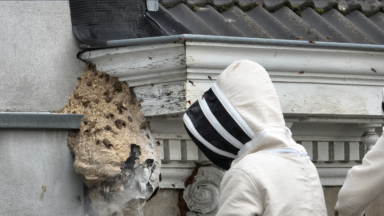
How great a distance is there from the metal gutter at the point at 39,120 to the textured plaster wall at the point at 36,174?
3 cm

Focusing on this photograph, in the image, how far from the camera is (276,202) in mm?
1508

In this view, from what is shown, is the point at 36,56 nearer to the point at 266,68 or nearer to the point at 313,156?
the point at 266,68

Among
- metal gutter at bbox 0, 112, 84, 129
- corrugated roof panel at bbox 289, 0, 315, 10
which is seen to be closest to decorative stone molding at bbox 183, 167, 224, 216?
metal gutter at bbox 0, 112, 84, 129

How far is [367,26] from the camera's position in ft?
8.96

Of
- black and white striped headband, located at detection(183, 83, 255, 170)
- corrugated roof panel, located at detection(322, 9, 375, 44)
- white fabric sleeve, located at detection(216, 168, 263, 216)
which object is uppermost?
corrugated roof panel, located at detection(322, 9, 375, 44)

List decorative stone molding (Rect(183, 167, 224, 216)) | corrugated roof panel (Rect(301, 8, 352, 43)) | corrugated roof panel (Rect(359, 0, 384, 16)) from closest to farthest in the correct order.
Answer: decorative stone molding (Rect(183, 167, 224, 216)) < corrugated roof panel (Rect(301, 8, 352, 43)) < corrugated roof panel (Rect(359, 0, 384, 16))

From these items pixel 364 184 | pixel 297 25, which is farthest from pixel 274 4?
pixel 364 184

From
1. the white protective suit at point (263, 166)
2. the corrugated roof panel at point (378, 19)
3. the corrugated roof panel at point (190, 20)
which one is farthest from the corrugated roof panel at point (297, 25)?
the white protective suit at point (263, 166)

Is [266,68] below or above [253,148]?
above

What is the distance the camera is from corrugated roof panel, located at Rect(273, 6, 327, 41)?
2330mm

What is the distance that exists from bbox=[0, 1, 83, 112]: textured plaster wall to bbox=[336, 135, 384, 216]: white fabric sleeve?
1.48 m

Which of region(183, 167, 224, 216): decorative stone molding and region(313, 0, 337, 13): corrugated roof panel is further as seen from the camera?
region(313, 0, 337, 13): corrugated roof panel

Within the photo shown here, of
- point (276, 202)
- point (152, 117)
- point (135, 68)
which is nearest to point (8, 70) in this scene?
point (135, 68)

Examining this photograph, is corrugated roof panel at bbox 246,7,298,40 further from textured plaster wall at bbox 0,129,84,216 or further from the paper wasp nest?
textured plaster wall at bbox 0,129,84,216
